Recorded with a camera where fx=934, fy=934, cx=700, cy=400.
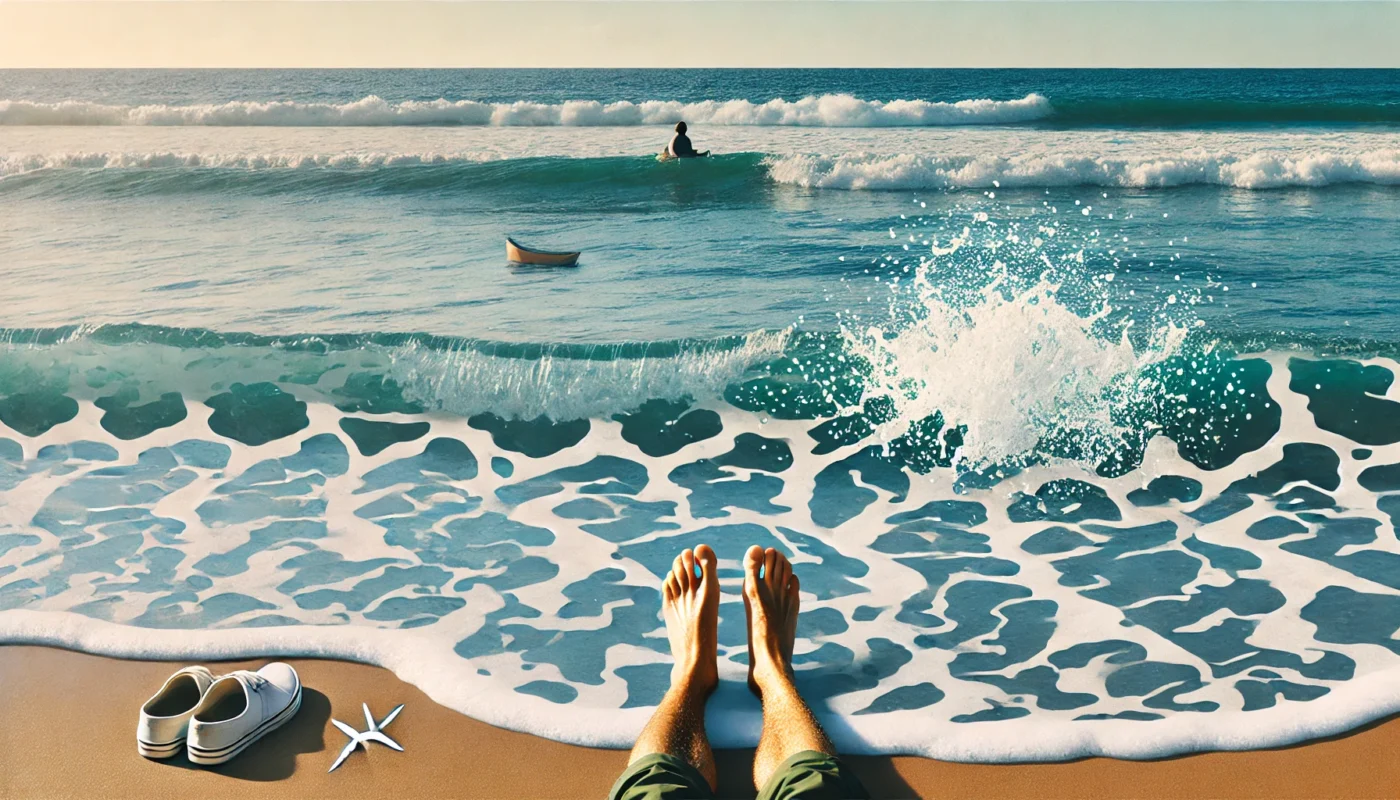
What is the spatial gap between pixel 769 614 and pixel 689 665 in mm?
271

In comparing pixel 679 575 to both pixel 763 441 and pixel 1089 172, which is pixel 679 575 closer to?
pixel 763 441

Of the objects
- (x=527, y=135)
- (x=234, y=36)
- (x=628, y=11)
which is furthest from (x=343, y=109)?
Result: (x=628, y=11)

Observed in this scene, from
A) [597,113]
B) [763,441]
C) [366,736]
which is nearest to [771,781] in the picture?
[366,736]

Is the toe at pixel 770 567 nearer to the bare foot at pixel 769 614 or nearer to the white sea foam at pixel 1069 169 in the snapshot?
the bare foot at pixel 769 614

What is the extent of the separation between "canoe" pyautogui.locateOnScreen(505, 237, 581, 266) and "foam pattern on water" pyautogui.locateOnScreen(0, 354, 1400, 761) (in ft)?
7.84

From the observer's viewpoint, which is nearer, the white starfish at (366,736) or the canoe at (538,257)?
the white starfish at (366,736)

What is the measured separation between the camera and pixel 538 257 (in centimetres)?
632

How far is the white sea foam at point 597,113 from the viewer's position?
10.7 meters

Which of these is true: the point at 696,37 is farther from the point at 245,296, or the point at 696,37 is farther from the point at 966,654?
the point at 966,654

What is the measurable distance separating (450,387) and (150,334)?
1.91 metres

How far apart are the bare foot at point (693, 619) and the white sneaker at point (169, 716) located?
110cm

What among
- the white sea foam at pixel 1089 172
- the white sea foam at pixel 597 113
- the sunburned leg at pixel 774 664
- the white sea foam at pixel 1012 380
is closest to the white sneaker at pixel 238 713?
the sunburned leg at pixel 774 664

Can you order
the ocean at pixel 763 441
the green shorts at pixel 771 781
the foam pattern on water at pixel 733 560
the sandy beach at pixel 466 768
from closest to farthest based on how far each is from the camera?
the green shorts at pixel 771 781 → the sandy beach at pixel 466 768 → the foam pattern on water at pixel 733 560 → the ocean at pixel 763 441

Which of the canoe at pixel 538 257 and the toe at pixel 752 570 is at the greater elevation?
the canoe at pixel 538 257
